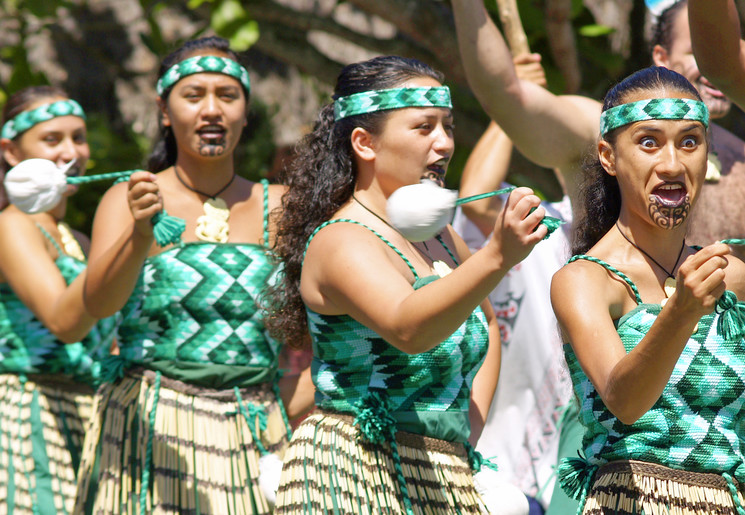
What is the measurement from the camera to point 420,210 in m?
2.11

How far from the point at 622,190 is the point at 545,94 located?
111cm

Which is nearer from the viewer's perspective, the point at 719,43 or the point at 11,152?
the point at 719,43

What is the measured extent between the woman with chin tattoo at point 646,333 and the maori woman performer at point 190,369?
1175mm

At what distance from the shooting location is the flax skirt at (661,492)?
2.20 meters

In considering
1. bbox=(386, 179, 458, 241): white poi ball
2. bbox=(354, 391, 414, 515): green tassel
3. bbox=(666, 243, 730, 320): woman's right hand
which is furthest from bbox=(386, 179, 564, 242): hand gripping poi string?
bbox=(354, 391, 414, 515): green tassel

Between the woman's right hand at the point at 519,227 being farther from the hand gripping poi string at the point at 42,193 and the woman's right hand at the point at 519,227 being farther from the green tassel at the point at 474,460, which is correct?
the hand gripping poi string at the point at 42,193

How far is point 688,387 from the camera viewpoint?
221 cm

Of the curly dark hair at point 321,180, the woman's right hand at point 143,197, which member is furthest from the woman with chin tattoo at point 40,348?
the curly dark hair at point 321,180

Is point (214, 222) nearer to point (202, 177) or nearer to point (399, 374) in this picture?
point (202, 177)

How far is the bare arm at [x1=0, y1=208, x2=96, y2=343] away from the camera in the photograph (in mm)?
3359

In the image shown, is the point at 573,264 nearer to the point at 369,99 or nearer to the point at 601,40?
the point at 369,99

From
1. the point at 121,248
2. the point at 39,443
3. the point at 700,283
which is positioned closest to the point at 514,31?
the point at 121,248

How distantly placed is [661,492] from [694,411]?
6.9 inches

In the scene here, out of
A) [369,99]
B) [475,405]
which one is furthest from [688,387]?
[369,99]
